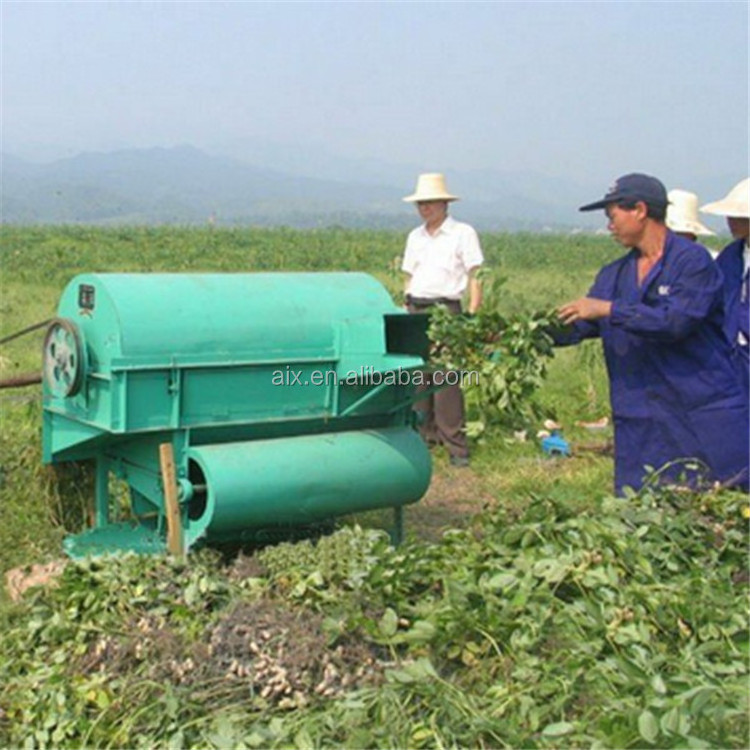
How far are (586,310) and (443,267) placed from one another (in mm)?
3290

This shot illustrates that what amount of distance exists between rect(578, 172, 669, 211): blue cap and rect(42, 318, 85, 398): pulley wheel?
7.75 feet

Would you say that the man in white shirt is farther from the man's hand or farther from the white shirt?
the man's hand

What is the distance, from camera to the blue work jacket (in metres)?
4.46

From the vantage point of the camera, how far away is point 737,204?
458 centimetres

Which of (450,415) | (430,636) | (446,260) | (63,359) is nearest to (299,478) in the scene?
(63,359)

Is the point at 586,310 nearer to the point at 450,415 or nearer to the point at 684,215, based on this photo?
the point at 684,215

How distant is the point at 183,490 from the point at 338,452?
743mm

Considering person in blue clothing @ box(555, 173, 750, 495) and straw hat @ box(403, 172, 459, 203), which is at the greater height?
straw hat @ box(403, 172, 459, 203)

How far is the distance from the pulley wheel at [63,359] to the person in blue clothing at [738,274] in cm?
276

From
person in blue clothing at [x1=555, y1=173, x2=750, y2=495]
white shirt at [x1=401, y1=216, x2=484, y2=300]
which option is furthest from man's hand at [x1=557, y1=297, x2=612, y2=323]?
white shirt at [x1=401, y1=216, x2=484, y2=300]

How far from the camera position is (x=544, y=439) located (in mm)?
8312

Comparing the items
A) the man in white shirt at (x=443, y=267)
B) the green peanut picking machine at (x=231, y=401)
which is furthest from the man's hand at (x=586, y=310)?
the man in white shirt at (x=443, y=267)

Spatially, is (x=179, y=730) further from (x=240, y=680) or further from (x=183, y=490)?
(x=183, y=490)

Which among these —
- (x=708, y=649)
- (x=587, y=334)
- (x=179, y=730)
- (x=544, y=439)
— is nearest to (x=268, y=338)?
(x=587, y=334)
